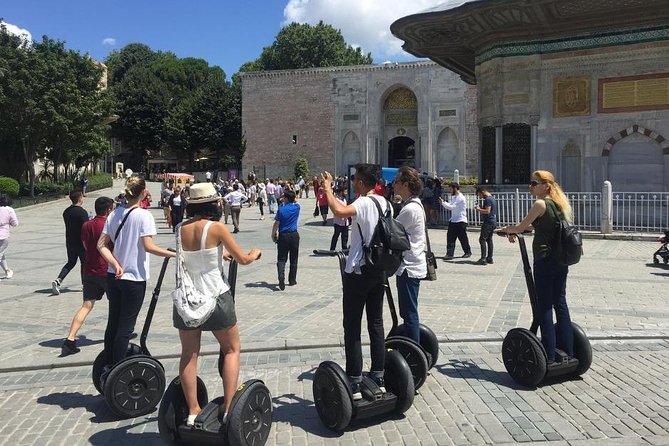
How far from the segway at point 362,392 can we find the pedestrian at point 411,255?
2.08 feet

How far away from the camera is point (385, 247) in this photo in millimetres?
4348

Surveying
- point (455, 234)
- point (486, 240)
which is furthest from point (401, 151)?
point (486, 240)

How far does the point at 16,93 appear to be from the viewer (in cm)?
3086

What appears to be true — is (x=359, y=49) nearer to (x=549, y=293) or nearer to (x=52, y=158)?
(x=52, y=158)

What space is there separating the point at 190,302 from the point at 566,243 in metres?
3.08

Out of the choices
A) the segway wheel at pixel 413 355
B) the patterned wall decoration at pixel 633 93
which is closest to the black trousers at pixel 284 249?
the segway wheel at pixel 413 355


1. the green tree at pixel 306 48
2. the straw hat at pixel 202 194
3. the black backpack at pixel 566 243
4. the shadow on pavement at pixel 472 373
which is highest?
the green tree at pixel 306 48

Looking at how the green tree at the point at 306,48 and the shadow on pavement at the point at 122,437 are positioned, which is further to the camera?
the green tree at the point at 306,48

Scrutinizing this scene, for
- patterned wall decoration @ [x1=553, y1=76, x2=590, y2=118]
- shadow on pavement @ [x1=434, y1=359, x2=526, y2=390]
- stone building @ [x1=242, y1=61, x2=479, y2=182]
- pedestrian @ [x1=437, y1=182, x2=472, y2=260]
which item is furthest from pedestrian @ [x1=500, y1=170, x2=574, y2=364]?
stone building @ [x1=242, y1=61, x2=479, y2=182]

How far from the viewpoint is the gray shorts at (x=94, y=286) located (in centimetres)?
638

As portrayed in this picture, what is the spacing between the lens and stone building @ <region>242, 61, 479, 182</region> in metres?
49.9

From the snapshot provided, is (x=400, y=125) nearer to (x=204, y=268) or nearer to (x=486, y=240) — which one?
(x=486, y=240)

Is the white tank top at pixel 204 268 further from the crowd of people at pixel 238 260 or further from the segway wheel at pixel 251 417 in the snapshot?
the segway wheel at pixel 251 417

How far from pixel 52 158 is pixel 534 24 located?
96.1 ft
